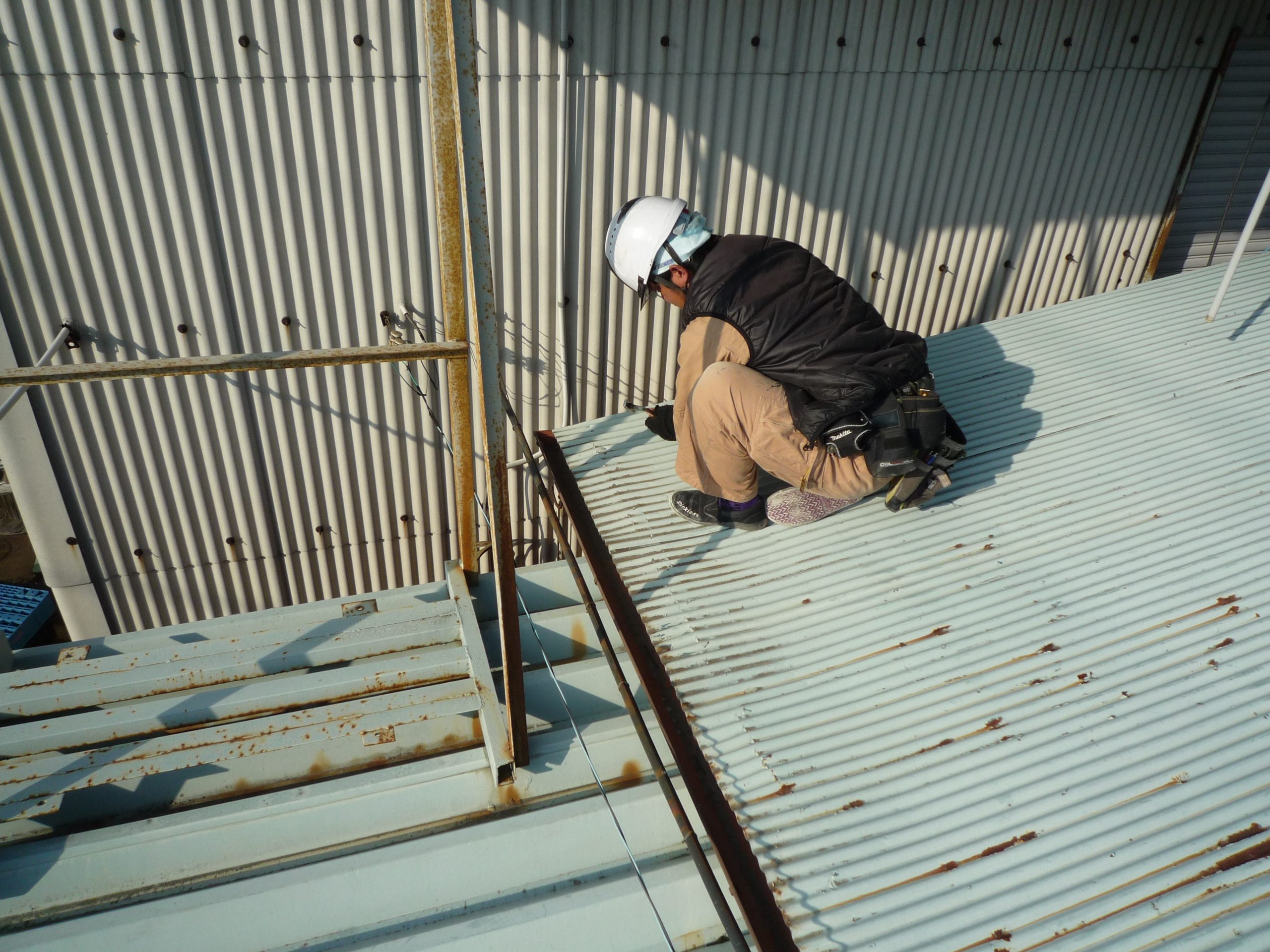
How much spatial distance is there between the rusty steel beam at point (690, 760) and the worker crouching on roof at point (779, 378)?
609 mm

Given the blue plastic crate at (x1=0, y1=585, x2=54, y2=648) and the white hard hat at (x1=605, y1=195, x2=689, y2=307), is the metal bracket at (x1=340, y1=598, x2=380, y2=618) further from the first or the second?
the blue plastic crate at (x1=0, y1=585, x2=54, y2=648)

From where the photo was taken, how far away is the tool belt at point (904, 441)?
12.7 feet

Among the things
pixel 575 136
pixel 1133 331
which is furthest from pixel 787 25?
pixel 1133 331

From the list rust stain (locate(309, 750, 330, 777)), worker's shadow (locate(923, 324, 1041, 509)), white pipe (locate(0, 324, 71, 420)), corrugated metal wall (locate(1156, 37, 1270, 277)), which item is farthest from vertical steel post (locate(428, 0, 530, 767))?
corrugated metal wall (locate(1156, 37, 1270, 277))

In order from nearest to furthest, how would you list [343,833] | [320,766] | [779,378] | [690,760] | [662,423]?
[690,760]
[343,833]
[320,766]
[779,378]
[662,423]

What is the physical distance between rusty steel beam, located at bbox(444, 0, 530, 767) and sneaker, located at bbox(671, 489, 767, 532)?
1.33 meters

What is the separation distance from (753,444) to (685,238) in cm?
116

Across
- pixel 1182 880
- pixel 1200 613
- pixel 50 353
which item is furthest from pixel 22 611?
pixel 1200 613

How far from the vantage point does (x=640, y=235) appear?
13.6 feet

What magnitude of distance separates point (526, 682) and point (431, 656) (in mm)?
494

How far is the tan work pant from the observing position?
3.95 metres

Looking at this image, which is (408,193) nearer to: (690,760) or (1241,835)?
(690,760)

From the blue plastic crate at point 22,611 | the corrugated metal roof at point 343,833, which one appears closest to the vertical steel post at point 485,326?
the corrugated metal roof at point 343,833

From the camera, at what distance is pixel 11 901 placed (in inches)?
110
